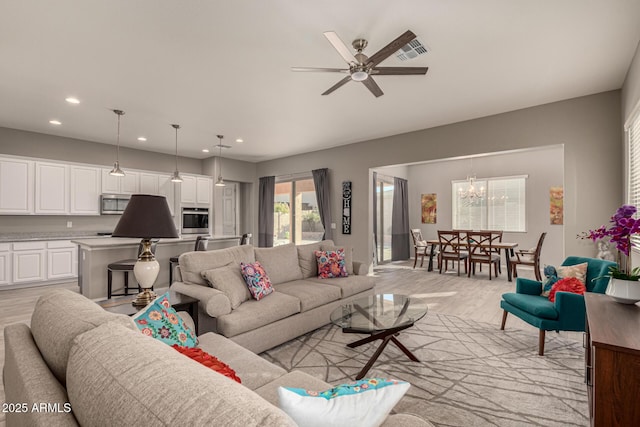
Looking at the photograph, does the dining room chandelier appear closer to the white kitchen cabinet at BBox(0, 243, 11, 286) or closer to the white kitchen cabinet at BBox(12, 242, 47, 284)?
the white kitchen cabinet at BBox(12, 242, 47, 284)

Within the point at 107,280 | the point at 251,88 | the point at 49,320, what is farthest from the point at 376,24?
the point at 107,280

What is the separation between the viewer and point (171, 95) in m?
4.02

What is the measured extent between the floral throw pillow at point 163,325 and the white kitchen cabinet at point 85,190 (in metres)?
5.56

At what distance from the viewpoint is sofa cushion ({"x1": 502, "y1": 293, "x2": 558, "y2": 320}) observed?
8.91 feet

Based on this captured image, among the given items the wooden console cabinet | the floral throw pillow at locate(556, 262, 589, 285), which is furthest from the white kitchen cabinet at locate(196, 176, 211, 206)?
the wooden console cabinet

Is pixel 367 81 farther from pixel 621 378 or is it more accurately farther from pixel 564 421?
pixel 564 421

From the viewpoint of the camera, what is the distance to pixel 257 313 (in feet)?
8.93

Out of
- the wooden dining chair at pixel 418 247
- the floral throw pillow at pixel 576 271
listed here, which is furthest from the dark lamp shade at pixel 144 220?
the wooden dining chair at pixel 418 247

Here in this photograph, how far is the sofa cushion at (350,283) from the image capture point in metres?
3.69

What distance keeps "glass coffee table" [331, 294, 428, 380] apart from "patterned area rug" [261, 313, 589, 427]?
15 centimetres

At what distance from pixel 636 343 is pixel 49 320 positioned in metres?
2.39

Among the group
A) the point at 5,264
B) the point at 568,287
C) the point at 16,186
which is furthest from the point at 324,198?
the point at 5,264

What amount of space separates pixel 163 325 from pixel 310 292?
1804 mm

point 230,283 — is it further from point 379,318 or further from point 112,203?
point 112,203
